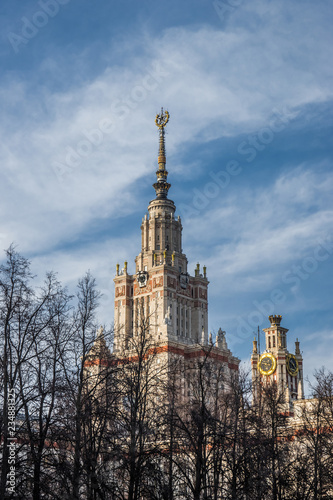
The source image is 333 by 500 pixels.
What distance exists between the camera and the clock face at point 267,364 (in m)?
169

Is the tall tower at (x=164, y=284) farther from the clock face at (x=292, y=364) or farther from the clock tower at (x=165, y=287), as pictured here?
the clock face at (x=292, y=364)

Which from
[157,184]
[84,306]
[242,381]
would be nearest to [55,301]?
[84,306]

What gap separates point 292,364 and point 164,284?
2246 inches

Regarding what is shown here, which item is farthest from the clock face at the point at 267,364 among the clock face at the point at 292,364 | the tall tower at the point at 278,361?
the clock face at the point at 292,364

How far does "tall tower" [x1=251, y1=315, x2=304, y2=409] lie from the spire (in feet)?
171

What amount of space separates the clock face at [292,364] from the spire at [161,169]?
187 feet

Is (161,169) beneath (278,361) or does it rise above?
above

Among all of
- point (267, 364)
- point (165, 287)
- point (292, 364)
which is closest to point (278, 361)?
point (267, 364)

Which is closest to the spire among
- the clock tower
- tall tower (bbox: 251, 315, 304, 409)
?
the clock tower

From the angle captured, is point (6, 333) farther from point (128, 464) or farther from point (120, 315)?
point (120, 315)

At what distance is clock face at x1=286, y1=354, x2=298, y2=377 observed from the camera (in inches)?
6718

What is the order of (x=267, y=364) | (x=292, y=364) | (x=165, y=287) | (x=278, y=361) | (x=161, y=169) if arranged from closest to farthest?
(x=165, y=287) → (x=161, y=169) → (x=267, y=364) → (x=278, y=361) → (x=292, y=364)

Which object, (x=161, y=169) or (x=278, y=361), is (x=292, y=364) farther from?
(x=161, y=169)

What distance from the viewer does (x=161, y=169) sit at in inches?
5910
